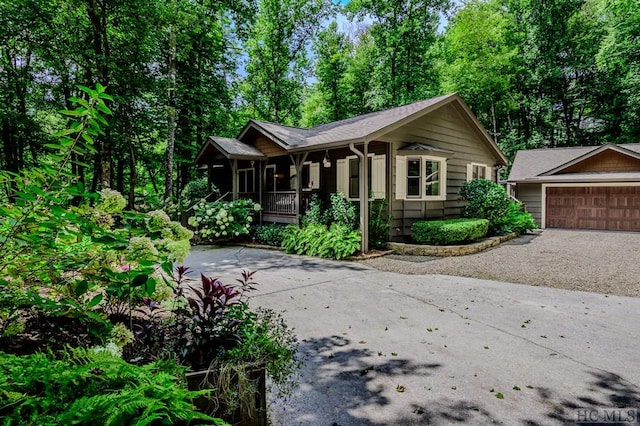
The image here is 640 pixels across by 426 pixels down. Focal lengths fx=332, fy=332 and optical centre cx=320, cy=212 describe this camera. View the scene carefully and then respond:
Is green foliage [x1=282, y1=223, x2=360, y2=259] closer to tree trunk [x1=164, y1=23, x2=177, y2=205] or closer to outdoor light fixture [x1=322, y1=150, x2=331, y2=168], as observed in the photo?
outdoor light fixture [x1=322, y1=150, x2=331, y2=168]

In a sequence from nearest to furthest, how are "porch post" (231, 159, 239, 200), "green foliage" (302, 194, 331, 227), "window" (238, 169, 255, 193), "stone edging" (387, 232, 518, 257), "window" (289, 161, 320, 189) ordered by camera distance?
"stone edging" (387, 232, 518, 257), "green foliage" (302, 194, 331, 227), "window" (289, 161, 320, 189), "porch post" (231, 159, 239, 200), "window" (238, 169, 255, 193)

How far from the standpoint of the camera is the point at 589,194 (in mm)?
15680

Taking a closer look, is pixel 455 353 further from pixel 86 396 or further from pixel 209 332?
pixel 86 396

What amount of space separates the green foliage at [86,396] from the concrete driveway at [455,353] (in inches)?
64.0

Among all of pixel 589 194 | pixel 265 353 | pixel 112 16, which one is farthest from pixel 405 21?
pixel 265 353

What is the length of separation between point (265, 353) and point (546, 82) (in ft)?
97.0

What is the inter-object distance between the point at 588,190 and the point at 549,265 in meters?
10.8

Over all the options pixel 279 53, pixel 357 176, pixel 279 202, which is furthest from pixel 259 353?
pixel 279 53

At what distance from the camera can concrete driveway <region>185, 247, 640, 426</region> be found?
2523 millimetres

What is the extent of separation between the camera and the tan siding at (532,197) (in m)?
17.2

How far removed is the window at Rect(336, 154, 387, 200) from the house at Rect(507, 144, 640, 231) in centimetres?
1041

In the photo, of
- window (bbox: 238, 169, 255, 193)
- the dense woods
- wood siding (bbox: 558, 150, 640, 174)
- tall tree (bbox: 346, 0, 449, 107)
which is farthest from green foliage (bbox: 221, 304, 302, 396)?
tall tree (bbox: 346, 0, 449, 107)

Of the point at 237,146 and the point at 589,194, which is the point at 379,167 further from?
the point at 589,194

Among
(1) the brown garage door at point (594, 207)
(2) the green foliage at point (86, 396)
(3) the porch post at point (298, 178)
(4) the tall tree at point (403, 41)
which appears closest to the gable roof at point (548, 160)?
(1) the brown garage door at point (594, 207)
